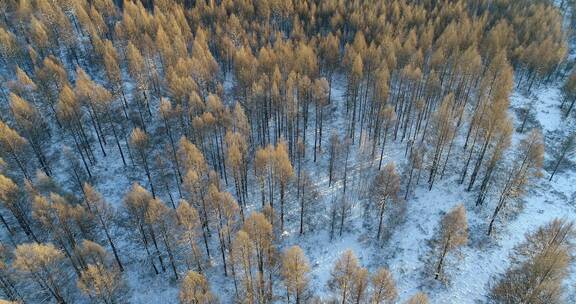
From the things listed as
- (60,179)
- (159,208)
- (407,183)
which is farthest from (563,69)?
(60,179)

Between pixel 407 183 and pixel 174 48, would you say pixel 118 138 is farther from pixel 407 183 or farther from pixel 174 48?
pixel 407 183

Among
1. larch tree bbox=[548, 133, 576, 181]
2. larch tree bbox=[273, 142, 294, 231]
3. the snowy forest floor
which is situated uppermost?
larch tree bbox=[273, 142, 294, 231]

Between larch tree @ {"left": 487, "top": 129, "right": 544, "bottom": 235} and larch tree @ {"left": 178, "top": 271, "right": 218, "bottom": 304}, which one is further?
larch tree @ {"left": 487, "top": 129, "right": 544, "bottom": 235}

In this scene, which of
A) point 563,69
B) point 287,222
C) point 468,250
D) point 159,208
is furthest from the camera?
point 563,69

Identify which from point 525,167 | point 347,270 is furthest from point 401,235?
point 525,167

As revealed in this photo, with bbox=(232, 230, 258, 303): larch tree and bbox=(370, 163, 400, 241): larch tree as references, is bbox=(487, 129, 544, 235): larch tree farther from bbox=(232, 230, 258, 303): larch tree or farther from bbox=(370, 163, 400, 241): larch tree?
bbox=(232, 230, 258, 303): larch tree

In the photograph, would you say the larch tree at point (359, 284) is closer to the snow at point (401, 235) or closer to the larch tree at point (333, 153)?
the snow at point (401, 235)

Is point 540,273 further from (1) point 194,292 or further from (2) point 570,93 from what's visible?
(2) point 570,93

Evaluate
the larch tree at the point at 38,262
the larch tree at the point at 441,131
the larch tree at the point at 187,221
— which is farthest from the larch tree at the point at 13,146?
the larch tree at the point at 441,131

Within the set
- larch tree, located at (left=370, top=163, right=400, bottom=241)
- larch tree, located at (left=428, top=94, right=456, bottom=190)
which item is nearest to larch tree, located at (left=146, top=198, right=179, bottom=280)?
larch tree, located at (left=370, top=163, right=400, bottom=241)
